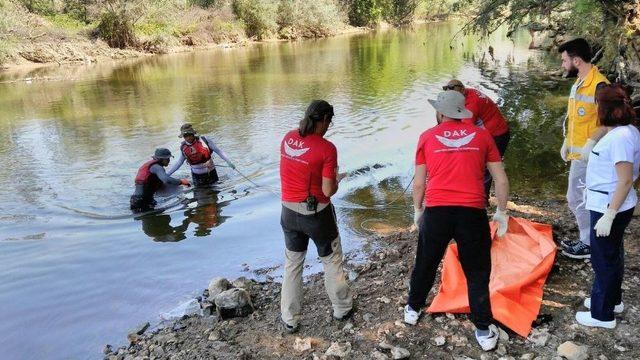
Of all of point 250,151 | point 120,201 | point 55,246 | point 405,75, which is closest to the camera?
point 55,246

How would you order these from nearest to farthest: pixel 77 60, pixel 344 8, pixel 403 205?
pixel 403 205
pixel 77 60
pixel 344 8

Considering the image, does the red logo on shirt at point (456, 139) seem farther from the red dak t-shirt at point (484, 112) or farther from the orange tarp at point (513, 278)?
the red dak t-shirt at point (484, 112)

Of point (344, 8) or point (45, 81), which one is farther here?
point (344, 8)

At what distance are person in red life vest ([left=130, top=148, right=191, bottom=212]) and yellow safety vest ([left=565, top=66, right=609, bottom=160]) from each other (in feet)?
20.7

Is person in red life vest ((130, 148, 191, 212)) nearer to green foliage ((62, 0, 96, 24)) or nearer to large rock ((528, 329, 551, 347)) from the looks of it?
large rock ((528, 329, 551, 347))

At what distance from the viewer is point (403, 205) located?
838cm

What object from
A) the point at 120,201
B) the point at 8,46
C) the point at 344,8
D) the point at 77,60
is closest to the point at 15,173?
the point at 120,201

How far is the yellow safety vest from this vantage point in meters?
4.63

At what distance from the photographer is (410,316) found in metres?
4.16

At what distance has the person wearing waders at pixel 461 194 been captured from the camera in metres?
3.59

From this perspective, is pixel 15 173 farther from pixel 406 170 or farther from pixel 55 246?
pixel 406 170

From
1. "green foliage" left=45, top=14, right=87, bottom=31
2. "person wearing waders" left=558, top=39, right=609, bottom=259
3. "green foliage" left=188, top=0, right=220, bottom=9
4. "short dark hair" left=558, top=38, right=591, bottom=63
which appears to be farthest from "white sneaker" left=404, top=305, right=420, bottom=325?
"green foliage" left=188, top=0, right=220, bottom=9

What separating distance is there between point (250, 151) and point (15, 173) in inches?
205

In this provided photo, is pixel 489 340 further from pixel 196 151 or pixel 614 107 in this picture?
pixel 196 151
